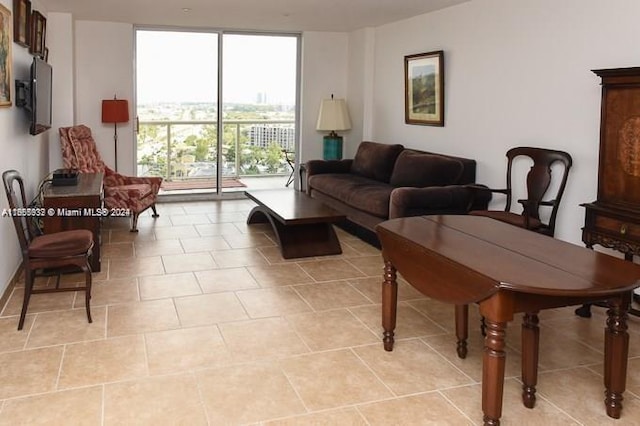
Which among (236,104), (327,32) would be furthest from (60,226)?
(327,32)

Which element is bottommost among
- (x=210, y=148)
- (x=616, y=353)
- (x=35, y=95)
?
(x=616, y=353)

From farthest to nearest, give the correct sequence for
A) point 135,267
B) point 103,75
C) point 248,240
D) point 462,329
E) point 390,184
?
point 103,75 < point 390,184 < point 248,240 < point 135,267 < point 462,329

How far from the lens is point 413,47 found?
656 cm

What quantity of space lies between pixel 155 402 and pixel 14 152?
8.73ft

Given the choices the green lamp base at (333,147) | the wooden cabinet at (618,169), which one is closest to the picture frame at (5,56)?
the wooden cabinet at (618,169)

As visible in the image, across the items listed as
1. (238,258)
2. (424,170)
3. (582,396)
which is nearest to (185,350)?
(238,258)

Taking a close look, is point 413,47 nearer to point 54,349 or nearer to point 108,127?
point 108,127

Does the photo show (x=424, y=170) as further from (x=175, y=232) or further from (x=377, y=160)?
(x=175, y=232)

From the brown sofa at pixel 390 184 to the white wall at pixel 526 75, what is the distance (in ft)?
0.96

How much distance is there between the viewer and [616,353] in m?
2.49

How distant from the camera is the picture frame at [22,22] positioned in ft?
14.5

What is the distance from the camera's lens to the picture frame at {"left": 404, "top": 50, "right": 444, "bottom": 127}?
19.9 feet

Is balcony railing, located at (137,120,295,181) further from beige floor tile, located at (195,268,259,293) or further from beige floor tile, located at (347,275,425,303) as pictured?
beige floor tile, located at (347,275,425,303)

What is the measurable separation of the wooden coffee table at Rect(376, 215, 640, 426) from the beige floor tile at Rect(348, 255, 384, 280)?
62.6 inches
